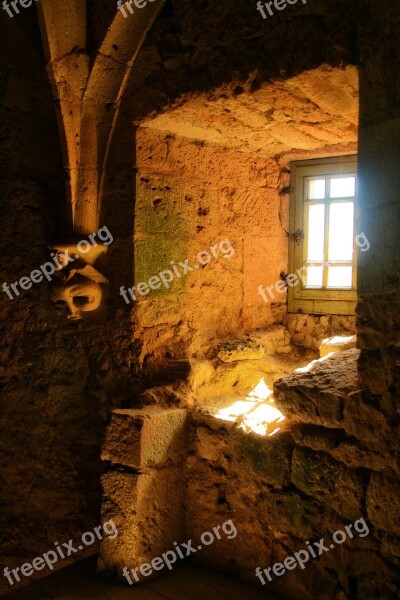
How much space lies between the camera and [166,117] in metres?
2.72

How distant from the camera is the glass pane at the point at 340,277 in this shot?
328 centimetres

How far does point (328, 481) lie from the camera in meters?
2.20

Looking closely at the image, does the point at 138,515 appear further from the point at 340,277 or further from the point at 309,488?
the point at 340,277

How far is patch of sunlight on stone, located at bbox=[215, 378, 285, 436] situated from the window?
2.36ft

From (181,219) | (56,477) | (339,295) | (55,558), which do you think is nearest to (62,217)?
(181,219)

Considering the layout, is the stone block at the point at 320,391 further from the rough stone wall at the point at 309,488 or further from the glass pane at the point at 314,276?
the glass pane at the point at 314,276

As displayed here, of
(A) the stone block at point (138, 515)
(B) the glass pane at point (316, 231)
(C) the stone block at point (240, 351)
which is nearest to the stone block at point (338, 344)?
(C) the stone block at point (240, 351)

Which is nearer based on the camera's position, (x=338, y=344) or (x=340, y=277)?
(x=338, y=344)

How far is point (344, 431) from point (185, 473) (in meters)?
1.02

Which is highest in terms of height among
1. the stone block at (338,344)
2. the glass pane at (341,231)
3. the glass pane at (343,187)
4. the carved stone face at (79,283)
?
the glass pane at (343,187)

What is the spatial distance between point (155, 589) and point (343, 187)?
2.59 meters

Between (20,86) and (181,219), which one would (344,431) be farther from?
(20,86)

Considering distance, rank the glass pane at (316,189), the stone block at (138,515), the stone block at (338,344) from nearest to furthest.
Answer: the stone block at (138,515) < the stone block at (338,344) < the glass pane at (316,189)

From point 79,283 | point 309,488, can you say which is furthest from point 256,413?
point 79,283
